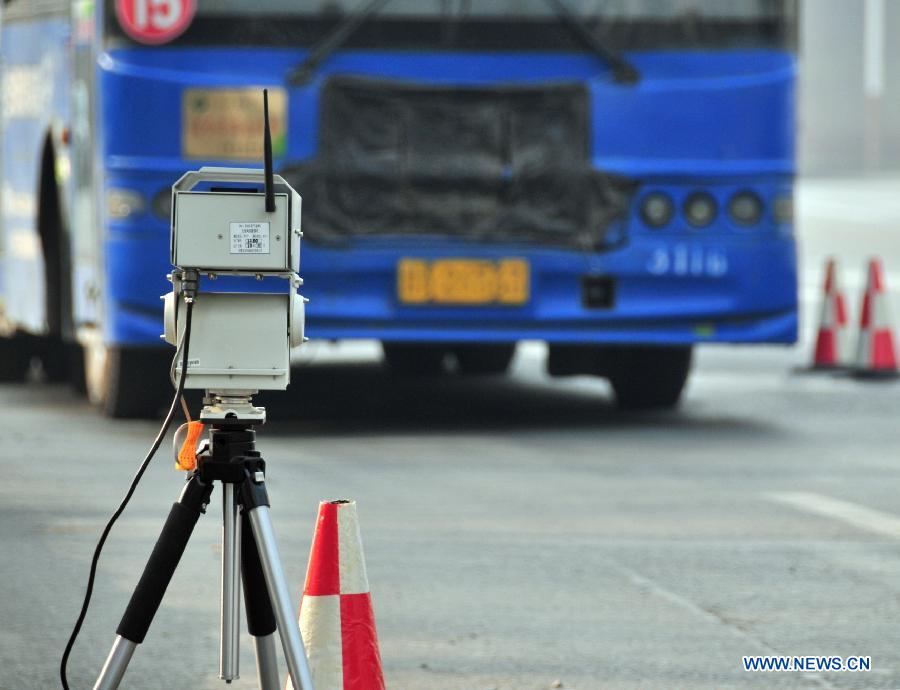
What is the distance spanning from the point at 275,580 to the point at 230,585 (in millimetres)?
135

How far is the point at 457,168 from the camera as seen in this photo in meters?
11.5

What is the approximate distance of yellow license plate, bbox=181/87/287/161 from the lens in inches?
445

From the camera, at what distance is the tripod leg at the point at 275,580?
414 cm

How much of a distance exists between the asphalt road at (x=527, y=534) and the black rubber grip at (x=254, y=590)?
1.08 meters

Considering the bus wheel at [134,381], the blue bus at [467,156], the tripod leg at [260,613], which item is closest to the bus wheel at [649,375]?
the blue bus at [467,156]

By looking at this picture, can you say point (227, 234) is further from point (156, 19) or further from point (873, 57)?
point (873, 57)

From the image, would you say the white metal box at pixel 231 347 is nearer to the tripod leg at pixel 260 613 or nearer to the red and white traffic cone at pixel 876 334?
the tripod leg at pixel 260 613

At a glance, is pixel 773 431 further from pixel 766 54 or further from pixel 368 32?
pixel 368 32

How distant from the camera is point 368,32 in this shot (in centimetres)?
1148

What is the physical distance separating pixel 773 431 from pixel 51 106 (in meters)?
4.50

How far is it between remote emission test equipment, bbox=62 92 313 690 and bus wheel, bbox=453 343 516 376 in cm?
1180

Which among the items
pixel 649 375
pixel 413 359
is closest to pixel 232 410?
pixel 649 375

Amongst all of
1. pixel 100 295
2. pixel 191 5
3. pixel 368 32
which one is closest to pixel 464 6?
pixel 368 32

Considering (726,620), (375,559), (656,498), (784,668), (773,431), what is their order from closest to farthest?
(784,668) → (726,620) → (375,559) → (656,498) → (773,431)
